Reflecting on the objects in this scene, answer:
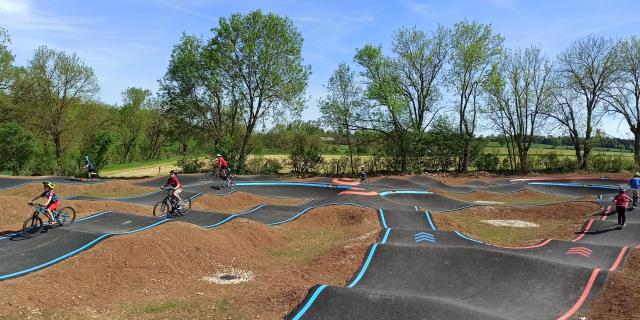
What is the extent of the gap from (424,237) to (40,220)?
14459mm

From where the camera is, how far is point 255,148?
49844mm

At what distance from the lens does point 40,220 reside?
14.5 m

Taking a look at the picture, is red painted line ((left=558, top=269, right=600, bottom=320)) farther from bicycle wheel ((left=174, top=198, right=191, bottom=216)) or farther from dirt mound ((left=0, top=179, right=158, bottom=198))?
dirt mound ((left=0, top=179, right=158, bottom=198))

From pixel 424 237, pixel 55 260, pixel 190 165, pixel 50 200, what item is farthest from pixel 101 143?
pixel 424 237

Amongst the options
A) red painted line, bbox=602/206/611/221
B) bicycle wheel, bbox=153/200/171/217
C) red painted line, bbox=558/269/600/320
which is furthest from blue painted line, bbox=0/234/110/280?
red painted line, bbox=602/206/611/221

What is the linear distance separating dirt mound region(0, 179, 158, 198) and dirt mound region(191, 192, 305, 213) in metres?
7.52

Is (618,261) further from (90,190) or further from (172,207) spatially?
(90,190)

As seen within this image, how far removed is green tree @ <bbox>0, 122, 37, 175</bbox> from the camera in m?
40.4

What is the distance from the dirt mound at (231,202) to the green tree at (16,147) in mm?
28025

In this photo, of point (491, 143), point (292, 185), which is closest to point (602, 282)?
point (292, 185)

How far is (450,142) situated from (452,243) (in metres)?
36.0

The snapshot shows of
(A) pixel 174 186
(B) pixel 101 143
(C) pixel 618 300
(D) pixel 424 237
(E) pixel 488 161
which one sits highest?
(B) pixel 101 143

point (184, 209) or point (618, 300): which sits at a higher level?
point (184, 209)

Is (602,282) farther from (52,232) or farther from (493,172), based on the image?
(493,172)
